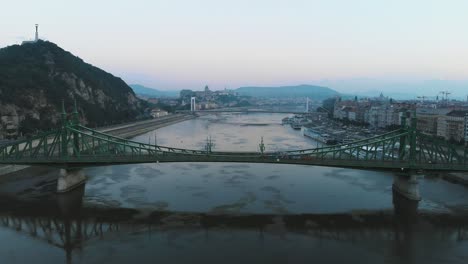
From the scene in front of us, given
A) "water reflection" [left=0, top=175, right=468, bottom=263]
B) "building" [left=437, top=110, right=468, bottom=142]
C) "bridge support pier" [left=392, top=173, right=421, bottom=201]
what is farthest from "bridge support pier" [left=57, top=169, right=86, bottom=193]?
"building" [left=437, top=110, right=468, bottom=142]

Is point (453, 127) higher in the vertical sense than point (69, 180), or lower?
higher

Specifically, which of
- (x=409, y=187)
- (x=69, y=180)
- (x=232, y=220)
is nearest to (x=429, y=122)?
(x=409, y=187)

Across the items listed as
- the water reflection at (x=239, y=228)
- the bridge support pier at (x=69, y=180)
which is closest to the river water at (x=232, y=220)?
the water reflection at (x=239, y=228)

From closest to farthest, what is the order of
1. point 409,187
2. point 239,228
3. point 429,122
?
point 239,228 → point 409,187 → point 429,122

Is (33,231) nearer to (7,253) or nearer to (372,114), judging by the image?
(7,253)

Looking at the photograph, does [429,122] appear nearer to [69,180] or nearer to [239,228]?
[239,228]

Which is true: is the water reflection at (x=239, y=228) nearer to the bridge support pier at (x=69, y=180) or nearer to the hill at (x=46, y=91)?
the bridge support pier at (x=69, y=180)

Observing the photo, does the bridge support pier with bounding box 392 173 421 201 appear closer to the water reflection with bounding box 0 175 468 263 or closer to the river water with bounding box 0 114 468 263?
the river water with bounding box 0 114 468 263
